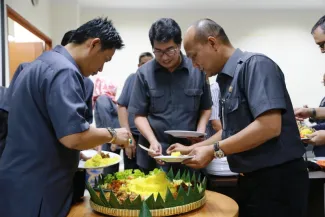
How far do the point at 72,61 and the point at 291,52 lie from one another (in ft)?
19.0

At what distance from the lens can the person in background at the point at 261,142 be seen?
52.3 inches

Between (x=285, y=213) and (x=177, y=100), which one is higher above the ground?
(x=177, y=100)

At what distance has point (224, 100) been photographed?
150cm

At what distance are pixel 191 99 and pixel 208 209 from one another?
93 cm

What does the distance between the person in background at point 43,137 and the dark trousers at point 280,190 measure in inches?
26.1

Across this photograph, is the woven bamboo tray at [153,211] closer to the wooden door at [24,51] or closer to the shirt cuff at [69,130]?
the shirt cuff at [69,130]

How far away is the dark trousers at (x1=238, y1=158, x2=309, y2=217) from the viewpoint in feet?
4.53

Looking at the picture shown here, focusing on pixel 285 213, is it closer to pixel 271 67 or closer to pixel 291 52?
pixel 271 67

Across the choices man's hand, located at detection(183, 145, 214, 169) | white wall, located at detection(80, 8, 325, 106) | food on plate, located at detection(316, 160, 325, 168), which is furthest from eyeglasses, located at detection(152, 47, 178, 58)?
white wall, located at detection(80, 8, 325, 106)

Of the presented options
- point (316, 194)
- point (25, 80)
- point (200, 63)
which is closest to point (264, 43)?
point (316, 194)

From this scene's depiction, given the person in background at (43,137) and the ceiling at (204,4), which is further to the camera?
the ceiling at (204,4)

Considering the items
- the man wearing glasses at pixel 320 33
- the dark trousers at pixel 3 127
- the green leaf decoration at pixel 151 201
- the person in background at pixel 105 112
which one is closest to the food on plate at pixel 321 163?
the man wearing glasses at pixel 320 33

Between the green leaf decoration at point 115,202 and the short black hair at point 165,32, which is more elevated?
the short black hair at point 165,32

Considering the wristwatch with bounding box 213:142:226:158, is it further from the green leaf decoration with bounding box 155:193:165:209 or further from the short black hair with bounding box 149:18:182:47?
the short black hair with bounding box 149:18:182:47
